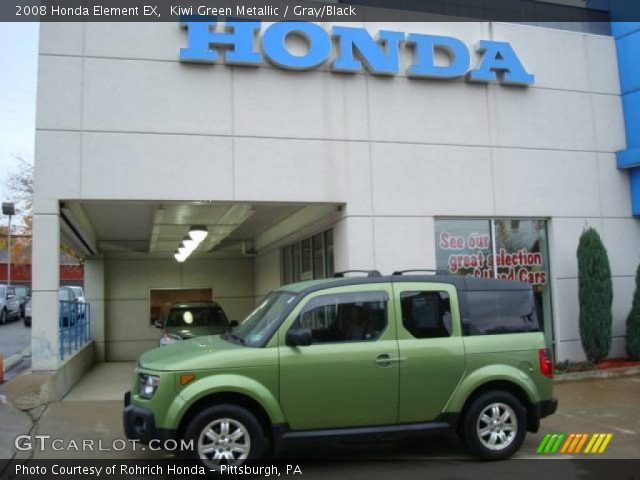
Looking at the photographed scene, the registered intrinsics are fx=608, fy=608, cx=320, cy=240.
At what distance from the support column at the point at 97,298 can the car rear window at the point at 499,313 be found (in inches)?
537

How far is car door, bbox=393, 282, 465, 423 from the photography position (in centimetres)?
624

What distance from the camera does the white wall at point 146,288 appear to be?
18.3 meters

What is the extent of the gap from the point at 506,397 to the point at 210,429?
10.2 ft

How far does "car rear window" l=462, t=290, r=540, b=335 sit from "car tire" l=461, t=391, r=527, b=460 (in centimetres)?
70

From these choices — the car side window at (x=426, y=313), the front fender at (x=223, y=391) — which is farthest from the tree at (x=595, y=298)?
the front fender at (x=223, y=391)

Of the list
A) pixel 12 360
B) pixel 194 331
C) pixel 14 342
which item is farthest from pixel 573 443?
pixel 14 342

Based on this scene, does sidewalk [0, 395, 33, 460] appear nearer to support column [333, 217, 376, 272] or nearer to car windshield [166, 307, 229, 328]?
car windshield [166, 307, 229, 328]

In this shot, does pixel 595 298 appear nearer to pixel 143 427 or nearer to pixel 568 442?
pixel 568 442

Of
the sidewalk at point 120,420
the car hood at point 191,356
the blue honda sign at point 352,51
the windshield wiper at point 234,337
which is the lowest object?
the sidewalk at point 120,420

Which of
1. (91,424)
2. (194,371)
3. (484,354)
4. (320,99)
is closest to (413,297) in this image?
(484,354)

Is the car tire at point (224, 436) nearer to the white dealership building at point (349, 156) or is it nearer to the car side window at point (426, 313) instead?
the car side window at point (426, 313)

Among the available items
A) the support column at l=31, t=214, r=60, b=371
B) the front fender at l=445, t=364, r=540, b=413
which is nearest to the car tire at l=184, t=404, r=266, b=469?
the front fender at l=445, t=364, r=540, b=413

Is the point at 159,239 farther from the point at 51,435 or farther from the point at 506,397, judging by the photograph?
the point at 506,397

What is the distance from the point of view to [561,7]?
13555 mm
